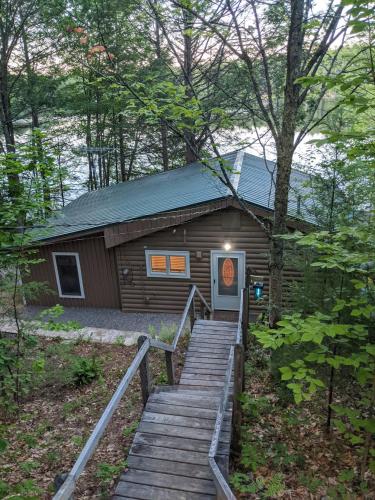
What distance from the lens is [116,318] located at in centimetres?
1130

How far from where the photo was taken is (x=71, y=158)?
20.3 meters

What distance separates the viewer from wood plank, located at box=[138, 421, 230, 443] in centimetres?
413

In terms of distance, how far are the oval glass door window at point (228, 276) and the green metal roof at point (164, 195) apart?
2.06 m

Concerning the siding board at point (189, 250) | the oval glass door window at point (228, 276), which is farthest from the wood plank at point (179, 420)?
the oval glass door window at point (228, 276)

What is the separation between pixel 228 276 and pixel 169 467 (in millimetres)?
7473

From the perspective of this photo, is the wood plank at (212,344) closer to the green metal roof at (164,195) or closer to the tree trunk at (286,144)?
the tree trunk at (286,144)

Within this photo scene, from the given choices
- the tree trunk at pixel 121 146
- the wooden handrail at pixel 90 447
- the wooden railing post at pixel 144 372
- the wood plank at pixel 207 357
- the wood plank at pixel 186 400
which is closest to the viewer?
the wooden handrail at pixel 90 447

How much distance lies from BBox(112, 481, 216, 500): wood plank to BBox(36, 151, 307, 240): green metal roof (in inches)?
228

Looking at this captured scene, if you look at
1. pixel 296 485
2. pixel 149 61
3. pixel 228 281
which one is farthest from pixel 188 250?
pixel 149 61

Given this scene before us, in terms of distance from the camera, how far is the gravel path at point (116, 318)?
10664mm

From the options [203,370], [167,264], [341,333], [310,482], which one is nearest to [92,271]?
[167,264]

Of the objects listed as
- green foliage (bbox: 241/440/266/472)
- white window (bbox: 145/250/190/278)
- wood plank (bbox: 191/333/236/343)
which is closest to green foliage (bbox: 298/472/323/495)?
green foliage (bbox: 241/440/266/472)

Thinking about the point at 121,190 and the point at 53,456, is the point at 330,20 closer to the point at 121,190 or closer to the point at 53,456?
the point at 53,456

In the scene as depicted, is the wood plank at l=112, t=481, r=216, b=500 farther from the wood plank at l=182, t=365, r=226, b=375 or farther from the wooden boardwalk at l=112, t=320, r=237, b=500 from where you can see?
the wood plank at l=182, t=365, r=226, b=375
